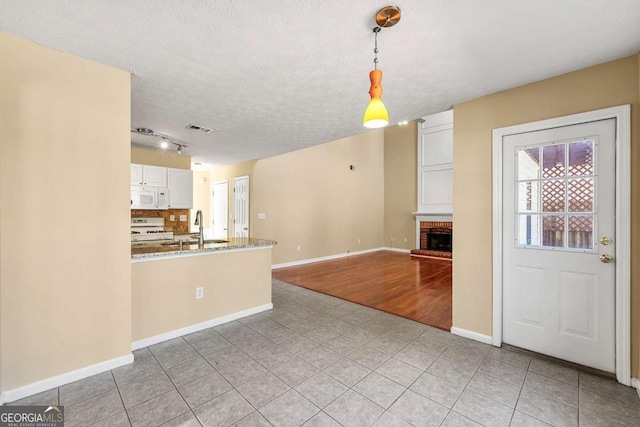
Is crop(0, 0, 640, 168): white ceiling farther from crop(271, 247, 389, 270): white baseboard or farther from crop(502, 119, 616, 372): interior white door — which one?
crop(271, 247, 389, 270): white baseboard

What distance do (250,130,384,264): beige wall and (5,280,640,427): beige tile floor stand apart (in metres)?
3.60

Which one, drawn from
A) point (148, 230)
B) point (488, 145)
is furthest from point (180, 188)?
point (488, 145)

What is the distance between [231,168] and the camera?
681cm

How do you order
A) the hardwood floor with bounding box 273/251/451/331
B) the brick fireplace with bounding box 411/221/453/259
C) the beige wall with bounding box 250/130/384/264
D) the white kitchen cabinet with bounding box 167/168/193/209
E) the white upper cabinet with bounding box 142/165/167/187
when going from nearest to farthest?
the hardwood floor with bounding box 273/251/451/331
the white upper cabinet with bounding box 142/165/167/187
the white kitchen cabinet with bounding box 167/168/193/209
the beige wall with bounding box 250/130/384/264
the brick fireplace with bounding box 411/221/453/259

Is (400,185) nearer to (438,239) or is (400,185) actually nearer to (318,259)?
(438,239)

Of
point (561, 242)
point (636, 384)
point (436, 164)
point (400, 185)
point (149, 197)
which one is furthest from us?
point (400, 185)

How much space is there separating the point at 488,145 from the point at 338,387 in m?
2.53

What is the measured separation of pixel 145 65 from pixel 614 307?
13.3 feet

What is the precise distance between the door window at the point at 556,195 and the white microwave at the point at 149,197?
5209 mm

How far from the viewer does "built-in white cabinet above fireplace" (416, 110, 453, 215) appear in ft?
24.9

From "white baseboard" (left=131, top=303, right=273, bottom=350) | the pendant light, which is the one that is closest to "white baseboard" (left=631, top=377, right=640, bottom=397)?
the pendant light

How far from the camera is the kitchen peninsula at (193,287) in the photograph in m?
2.62

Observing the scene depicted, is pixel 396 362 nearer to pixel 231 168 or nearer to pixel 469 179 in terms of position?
pixel 469 179

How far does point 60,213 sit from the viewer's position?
6.55 ft
